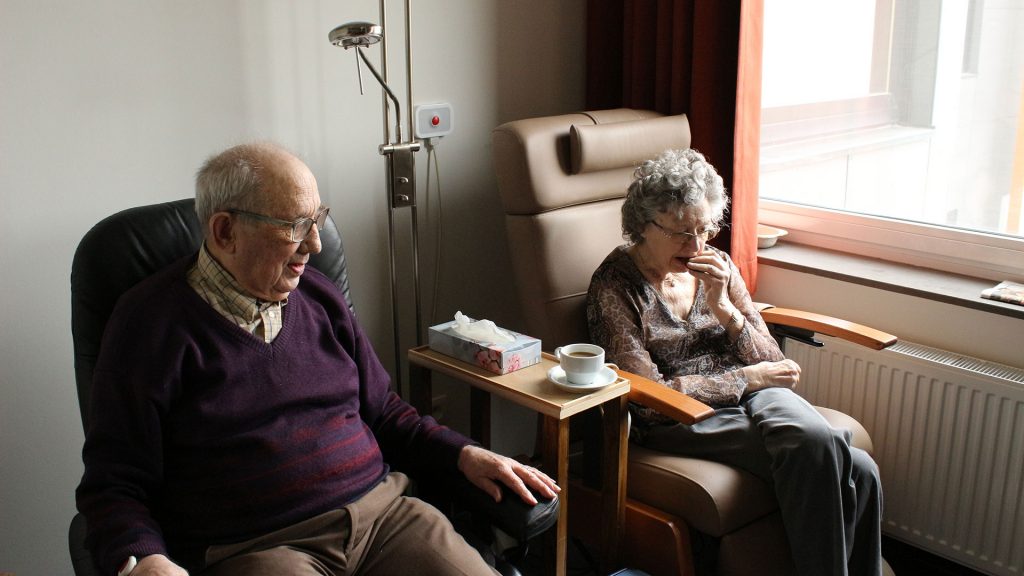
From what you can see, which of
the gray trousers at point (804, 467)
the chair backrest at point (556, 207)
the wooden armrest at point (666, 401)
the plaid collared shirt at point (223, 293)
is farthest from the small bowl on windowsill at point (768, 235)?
the plaid collared shirt at point (223, 293)

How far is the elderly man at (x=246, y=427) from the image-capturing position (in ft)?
5.06

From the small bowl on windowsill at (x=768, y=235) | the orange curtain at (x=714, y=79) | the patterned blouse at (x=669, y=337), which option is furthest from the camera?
the small bowl on windowsill at (x=768, y=235)

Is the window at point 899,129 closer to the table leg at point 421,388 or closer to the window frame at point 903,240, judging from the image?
the window frame at point 903,240

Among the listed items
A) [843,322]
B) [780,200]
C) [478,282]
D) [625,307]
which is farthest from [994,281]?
[478,282]

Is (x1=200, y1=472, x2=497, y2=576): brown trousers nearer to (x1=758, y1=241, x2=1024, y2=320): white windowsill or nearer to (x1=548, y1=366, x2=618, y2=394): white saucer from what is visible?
(x1=548, y1=366, x2=618, y2=394): white saucer

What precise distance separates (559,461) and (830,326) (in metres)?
0.90

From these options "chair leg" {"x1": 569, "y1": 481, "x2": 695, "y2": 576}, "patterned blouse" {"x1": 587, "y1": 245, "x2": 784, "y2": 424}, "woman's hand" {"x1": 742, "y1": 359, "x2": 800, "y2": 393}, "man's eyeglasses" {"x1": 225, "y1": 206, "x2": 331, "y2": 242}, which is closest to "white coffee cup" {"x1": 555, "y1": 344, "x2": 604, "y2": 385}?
"patterned blouse" {"x1": 587, "y1": 245, "x2": 784, "y2": 424}

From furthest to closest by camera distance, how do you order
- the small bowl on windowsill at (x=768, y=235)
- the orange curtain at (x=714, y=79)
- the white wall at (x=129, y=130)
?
1. the small bowl on windowsill at (x=768, y=235)
2. the orange curtain at (x=714, y=79)
3. the white wall at (x=129, y=130)

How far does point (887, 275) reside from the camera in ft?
8.40

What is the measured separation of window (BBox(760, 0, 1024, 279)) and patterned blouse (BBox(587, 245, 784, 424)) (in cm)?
62

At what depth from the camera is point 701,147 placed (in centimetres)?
268

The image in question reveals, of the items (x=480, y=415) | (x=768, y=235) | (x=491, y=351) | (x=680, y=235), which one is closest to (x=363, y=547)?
(x=491, y=351)

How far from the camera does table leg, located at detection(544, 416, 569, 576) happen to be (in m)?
1.90

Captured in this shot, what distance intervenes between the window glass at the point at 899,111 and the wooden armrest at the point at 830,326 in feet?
1.38
